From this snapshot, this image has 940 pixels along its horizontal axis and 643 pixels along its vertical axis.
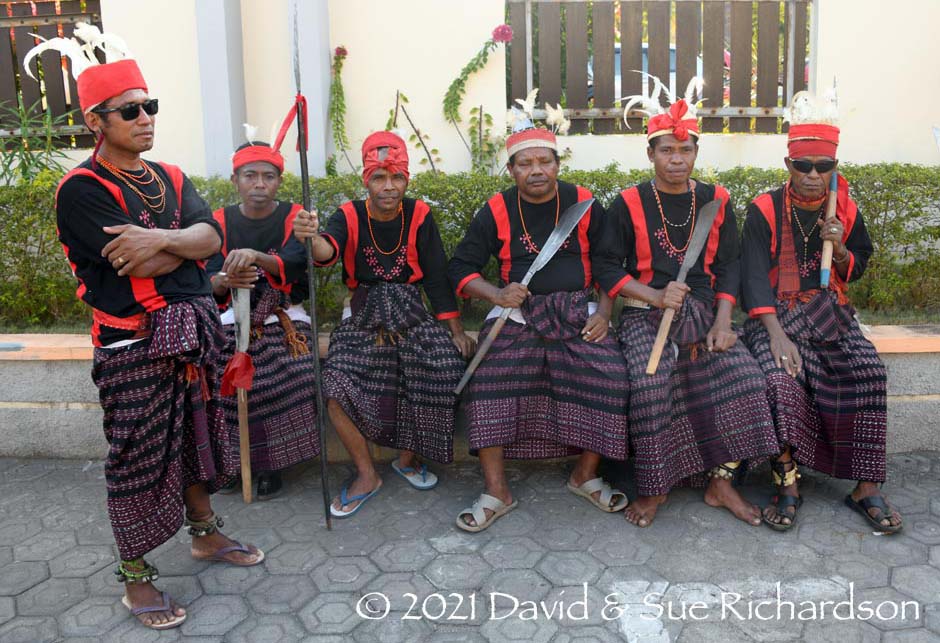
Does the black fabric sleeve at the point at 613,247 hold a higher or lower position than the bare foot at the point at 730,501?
higher

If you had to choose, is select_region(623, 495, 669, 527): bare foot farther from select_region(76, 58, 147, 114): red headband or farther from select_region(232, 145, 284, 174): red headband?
select_region(76, 58, 147, 114): red headband

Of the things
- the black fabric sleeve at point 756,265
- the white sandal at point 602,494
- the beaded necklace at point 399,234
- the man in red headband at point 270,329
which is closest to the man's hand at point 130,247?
the man in red headband at point 270,329

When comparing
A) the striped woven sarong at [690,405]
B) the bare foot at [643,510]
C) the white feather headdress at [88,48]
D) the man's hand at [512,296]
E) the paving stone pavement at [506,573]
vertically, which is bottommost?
the paving stone pavement at [506,573]

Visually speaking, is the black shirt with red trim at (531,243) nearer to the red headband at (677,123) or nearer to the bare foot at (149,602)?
the red headband at (677,123)

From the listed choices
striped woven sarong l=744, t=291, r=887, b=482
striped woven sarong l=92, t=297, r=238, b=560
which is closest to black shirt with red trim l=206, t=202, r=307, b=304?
striped woven sarong l=92, t=297, r=238, b=560

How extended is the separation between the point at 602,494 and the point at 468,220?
200 centimetres

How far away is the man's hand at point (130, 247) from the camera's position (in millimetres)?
2936

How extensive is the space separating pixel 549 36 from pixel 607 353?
3.59 metres

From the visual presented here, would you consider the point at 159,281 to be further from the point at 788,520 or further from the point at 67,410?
the point at 788,520

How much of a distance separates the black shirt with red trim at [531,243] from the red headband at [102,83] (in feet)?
6.30

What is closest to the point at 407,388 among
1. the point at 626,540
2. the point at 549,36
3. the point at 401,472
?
the point at 401,472

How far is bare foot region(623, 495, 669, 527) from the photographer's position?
391 cm

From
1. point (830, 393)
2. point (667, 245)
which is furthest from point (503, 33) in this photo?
point (830, 393)

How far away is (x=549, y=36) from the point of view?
6.66 m
